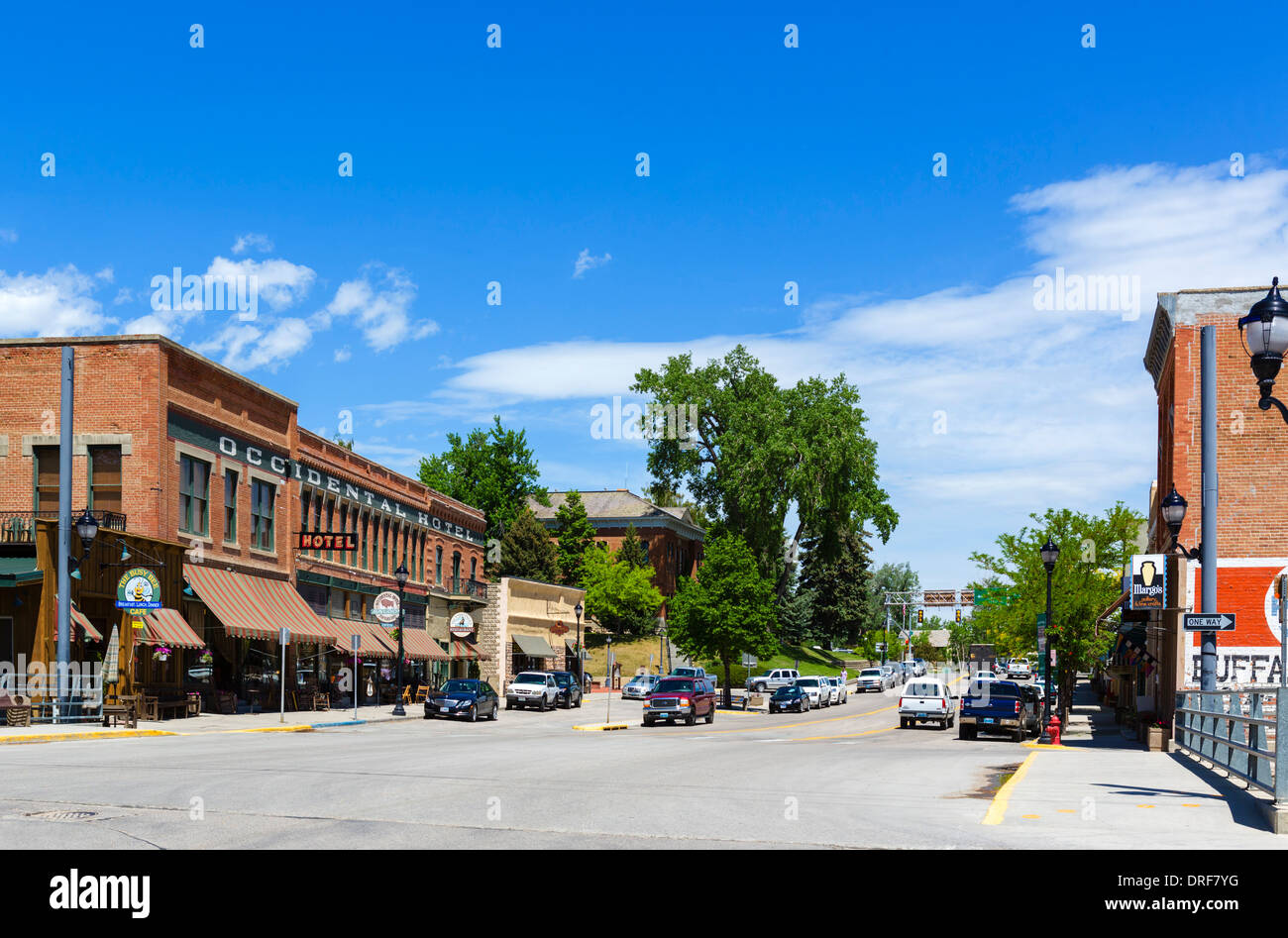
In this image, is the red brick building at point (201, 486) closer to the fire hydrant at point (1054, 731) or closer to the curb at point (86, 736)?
the curb at point (86, 736)

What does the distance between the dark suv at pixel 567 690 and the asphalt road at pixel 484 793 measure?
25787 millimetres

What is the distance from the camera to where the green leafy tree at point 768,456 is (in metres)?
89.0

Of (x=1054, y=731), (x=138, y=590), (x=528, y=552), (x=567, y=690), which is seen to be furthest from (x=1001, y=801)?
(x=528, y=552)

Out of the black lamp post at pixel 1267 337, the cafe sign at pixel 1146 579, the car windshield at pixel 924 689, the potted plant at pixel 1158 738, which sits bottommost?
the car windshield at pixel 924 689

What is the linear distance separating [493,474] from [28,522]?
5914 cm

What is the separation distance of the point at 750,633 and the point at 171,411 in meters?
33.0

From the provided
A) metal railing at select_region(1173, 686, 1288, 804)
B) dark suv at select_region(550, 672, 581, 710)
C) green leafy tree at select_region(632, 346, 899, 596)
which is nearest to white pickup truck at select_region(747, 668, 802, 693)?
green leafy tree at select_region(632, 346, 899, 596)

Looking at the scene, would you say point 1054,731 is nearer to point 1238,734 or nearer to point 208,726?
point 1238,734

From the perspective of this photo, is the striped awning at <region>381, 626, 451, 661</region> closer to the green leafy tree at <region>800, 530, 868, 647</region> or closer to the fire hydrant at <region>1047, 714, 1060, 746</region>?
the fire hydrant at <region>1047, 714, 1060, 746</region>

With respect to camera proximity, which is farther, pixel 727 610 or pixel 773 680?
pixel 773 680

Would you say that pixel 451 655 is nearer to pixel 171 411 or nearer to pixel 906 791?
pixel 171 411

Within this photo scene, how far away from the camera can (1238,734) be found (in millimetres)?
20641

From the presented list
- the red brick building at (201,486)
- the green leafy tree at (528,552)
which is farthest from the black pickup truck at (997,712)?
the green leafy tree at (528,552)

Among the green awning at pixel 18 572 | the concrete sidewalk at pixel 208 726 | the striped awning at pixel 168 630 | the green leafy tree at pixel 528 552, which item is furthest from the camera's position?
the green leafy tree at pixel 528 552
